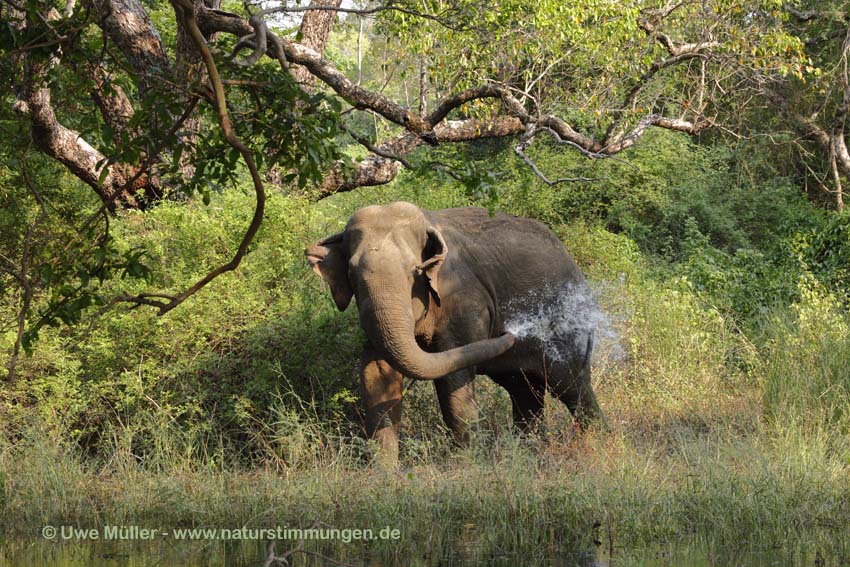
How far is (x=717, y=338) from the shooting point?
539 inches

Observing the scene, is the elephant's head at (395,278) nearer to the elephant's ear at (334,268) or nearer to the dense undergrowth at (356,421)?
the elephant's ear at (334,268)

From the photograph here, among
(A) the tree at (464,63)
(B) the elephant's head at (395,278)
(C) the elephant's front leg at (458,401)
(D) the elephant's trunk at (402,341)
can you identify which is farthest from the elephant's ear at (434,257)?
(A) the tree at (464,63)

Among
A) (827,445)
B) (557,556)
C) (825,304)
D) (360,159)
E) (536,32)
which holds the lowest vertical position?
(557,556)

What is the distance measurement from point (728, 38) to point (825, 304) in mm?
5568

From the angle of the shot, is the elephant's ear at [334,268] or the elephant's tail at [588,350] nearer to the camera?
the elephant's ear at [334,268]

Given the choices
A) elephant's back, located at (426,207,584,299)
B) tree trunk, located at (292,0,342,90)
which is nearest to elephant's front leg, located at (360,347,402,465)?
elephant's back, located at (426,207,584,299)

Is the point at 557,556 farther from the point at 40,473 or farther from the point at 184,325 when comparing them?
the point at 184,325

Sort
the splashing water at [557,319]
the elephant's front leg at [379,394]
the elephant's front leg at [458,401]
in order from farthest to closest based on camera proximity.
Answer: the splashing water at [557,319] → the elephant's front leg at [458,401] → the elephant's front leg at [379,394]

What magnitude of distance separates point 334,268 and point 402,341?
1.09m

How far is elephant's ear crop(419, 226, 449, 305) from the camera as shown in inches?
371

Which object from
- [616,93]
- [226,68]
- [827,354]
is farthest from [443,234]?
[616,93]

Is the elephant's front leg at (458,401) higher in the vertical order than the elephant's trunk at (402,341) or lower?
lower

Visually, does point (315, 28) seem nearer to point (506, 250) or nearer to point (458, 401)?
point (506, 250)

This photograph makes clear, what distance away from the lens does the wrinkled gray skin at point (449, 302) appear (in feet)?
29.7
